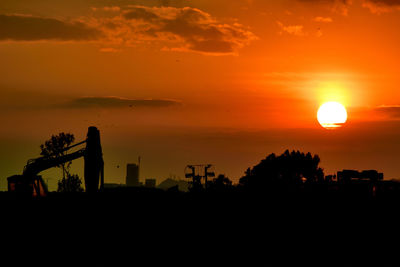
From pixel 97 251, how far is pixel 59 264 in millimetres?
3922

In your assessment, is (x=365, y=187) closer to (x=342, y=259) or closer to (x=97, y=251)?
(x=342, y=259)

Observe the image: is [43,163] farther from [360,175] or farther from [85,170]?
[360,175]

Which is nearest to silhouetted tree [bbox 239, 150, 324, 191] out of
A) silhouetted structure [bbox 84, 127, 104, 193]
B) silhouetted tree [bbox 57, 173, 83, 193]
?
silhouetted tree [bbox 57, 173, 83, 193]

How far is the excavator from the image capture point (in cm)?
5391

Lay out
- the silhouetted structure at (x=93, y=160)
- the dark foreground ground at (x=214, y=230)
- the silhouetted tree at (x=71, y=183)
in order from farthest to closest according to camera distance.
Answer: the silhouetted tree at (x=71, y=183) → the silhouetted structure at (x=93, y=160) → the dark foreground ground at (x=214, y=230)

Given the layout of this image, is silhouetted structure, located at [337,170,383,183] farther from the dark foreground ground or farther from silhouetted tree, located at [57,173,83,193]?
silhouetted tree, located at [57,173,83,193]

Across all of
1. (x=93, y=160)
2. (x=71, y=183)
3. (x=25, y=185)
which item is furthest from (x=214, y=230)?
(x=71, y=183)

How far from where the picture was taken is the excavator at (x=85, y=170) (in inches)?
2122

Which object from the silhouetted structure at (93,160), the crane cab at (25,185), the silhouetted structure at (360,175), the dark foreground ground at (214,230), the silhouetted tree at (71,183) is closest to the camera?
the dark foreground ground at (214,230)

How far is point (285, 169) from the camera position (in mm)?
143750

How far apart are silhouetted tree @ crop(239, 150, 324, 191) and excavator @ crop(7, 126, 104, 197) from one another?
79.2 meters

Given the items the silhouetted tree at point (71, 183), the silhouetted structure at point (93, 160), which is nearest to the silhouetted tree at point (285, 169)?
the silhouetted tree at point (71, 183)

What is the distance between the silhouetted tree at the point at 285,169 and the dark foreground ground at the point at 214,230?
89.8m

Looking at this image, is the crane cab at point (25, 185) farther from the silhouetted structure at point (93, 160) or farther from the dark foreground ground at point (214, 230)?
the dark foreground ground at point (214, 230)
